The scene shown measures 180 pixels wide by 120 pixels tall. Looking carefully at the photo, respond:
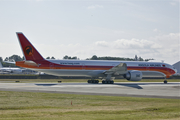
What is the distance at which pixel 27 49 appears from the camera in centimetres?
3772

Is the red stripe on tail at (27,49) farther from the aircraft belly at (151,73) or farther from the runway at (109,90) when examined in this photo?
the aircraft belly at (151,73)

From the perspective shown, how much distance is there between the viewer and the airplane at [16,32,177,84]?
124ft

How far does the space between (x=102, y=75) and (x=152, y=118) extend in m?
31.7

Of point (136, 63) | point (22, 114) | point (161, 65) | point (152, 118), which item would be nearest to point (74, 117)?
point (22, 114)

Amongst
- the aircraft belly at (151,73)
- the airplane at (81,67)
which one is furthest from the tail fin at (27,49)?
the aircraft belly at (151,73)

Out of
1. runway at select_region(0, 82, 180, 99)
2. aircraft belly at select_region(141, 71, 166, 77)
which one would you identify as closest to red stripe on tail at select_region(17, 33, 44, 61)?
runway at select_region(0, 82, 180, 99)

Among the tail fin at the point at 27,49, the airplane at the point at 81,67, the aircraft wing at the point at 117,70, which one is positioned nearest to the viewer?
the tail fin at the point at 27,49

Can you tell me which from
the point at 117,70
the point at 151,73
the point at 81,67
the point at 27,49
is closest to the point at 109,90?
the point at 117,70

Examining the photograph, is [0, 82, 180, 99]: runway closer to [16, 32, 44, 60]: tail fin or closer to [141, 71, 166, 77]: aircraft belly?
[16, 32, 44, 60]: tail fin

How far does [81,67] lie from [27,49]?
10.4m

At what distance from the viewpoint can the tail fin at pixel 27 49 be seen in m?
37.2

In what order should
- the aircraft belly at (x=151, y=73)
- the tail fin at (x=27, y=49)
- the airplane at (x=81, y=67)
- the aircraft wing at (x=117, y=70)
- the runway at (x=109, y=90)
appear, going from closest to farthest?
the runway at (x=109, y=90), the tail fin at (x=27, y=49), the airplane at (x=81, y=67), the aircraft wing at (x=117, y=70), the aircraft belly at (x=151, y=73)

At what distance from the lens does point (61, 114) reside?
1204cm

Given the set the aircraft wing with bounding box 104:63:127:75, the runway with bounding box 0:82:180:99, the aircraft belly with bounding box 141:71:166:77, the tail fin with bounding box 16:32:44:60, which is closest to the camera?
the runway with bounding box 0:82:180:99
